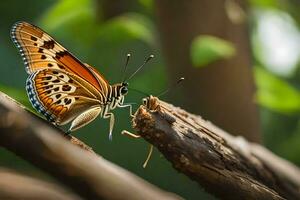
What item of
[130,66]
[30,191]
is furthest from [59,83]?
[130,66]

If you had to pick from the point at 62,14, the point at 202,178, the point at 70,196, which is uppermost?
the point at 62,14

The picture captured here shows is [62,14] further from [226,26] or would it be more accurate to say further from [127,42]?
[226,26]

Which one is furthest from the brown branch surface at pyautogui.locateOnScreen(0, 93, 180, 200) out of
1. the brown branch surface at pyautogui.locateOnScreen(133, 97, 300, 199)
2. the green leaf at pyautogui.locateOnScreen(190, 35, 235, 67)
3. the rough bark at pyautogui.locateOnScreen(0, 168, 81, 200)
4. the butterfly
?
the green leaf at pyautogui.locateOnScreen(190, 35, 235, 67)

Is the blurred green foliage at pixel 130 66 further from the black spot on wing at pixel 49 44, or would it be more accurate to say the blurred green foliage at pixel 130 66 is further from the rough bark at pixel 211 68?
the black spot on wing at pixel 49 44

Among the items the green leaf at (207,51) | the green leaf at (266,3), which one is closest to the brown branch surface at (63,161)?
the green leaf at (207,51)

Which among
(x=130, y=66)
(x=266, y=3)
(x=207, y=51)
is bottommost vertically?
(x=207, y=51)

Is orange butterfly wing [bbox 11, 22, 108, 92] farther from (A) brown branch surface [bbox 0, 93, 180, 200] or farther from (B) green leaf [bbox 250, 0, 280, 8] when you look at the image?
(B) green leaf [bbox 250, 0, 280, 8]

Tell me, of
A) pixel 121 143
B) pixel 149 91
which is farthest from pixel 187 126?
pixel 121 143

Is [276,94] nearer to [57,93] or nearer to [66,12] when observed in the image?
[66,12]
